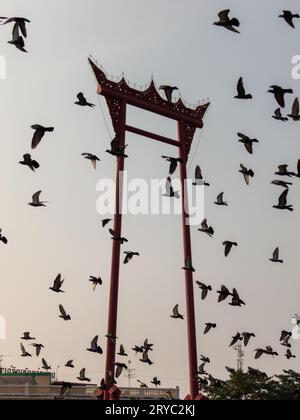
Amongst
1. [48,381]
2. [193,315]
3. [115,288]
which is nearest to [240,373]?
[48,381]

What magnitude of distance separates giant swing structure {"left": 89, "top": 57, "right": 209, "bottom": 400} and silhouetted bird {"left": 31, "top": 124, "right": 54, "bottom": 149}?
2386 cm

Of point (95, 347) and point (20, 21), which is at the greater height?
point (20, 21)

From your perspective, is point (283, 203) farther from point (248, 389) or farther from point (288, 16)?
point (248, 389)

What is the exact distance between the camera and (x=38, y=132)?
20844 millimetres

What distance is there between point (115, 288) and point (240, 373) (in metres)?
31.1

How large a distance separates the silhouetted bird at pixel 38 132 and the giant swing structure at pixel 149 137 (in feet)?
78.3

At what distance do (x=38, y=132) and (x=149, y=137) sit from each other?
2744 centimetres

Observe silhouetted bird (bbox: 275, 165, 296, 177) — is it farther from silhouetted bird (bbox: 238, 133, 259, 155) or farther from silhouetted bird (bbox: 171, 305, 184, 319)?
silhouetted bird (bbox: 171, 305, 184, 319)

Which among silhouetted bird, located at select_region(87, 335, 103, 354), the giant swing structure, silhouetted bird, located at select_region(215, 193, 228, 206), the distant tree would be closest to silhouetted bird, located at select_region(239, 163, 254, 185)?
silhouetted bird, located at select_region(215, 193, 228, 206)

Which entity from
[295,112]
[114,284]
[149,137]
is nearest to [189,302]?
[114,284]

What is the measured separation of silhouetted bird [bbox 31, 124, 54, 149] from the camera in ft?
67.3

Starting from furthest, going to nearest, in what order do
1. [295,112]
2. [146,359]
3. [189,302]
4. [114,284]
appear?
[189,302]
[114,284]
[146,359]
[295,112]
